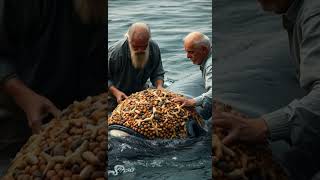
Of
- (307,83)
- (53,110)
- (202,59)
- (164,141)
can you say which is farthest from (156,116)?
(307,83)

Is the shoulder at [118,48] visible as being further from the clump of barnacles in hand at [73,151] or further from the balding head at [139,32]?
the clump of barnacles in hand at [73,151]

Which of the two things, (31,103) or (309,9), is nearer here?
(309,9)

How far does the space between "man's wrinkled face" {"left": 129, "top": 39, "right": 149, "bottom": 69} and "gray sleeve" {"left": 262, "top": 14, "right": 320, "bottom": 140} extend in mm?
629

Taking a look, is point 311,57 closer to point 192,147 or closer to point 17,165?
point 192,147

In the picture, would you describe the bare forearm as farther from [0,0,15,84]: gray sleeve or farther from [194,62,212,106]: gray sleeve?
[0,0,15,84]: gray sleeve

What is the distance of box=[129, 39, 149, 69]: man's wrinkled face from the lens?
3400 millimetres

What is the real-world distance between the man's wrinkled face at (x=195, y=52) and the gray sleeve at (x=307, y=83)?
0.41 meters

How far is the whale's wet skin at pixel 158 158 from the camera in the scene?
3.40 m

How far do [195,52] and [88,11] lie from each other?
1.71 feet

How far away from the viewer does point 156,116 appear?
3.51 metres

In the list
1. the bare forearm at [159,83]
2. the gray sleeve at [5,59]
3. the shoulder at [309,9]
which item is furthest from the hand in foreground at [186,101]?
the gray sleeve at [5,59]

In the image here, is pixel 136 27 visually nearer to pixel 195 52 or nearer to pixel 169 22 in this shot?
pixel 169 22

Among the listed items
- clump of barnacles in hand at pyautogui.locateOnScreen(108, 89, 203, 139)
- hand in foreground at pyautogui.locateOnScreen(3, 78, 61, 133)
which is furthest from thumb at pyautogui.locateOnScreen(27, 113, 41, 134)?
clump of barnacles in hand at pyautogui.locateOnScreen(108, 89, 203, 139)

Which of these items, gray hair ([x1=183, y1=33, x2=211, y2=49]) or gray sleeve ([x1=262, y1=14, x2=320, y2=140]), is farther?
gray hair ([x1=183, y1=33, x2=211, y2=49])
